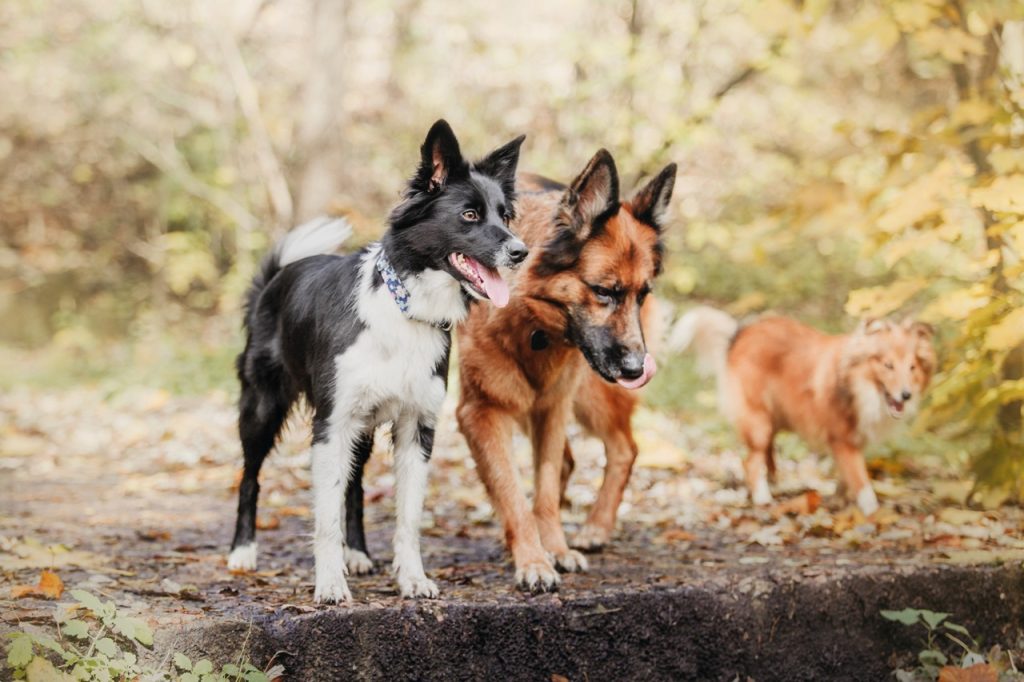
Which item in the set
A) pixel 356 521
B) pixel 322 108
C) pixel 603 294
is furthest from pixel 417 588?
pixel 322 108

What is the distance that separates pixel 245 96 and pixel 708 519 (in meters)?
8.80

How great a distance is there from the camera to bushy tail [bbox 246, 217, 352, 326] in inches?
185

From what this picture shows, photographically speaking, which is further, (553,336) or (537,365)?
(537,365)

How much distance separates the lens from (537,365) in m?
4.39

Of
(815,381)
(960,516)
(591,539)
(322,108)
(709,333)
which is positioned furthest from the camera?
(322,108)

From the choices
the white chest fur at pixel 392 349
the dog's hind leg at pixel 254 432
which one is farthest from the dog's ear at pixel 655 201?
the dog's hind leg at pixel 254 432

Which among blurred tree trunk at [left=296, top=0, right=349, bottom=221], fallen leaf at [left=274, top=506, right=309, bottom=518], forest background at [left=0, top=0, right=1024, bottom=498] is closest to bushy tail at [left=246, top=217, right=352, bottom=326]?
fallen leaf at [left=274, top=506, right=309, bottom=518]

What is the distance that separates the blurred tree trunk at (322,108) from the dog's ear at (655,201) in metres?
7.24

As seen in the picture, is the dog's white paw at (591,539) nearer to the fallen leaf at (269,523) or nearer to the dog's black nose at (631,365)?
the dog's black nose at (631,365)

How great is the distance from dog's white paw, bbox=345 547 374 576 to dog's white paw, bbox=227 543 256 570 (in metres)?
0.43

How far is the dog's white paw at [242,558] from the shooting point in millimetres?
4289

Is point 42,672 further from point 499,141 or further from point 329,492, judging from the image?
point 499,141

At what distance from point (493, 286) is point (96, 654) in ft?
6.04

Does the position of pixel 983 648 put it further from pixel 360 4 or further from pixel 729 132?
pixel 360 4
